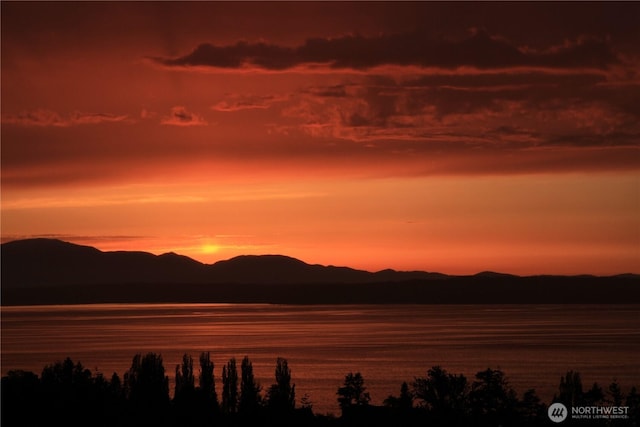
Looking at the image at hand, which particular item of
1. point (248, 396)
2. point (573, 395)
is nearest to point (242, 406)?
point (248, 396)

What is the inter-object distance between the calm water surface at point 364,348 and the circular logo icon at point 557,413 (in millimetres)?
25608

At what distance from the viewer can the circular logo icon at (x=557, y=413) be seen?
118 ft

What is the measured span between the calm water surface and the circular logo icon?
25.6 metres

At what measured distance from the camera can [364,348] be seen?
114312mm

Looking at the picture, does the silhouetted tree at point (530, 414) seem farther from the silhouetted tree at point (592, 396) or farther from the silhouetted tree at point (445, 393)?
the silhouetted tree at point (445, 393)

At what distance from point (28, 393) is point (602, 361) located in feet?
223

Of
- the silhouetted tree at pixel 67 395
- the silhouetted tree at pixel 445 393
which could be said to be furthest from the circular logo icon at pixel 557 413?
the silhouetted tree at pixel 67 395

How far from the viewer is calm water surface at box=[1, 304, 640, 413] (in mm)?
80938

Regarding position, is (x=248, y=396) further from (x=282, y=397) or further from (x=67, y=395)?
(x=67, y=395)

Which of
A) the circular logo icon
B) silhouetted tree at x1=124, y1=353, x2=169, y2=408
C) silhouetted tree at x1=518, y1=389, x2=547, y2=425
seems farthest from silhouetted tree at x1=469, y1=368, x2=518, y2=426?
silhouetted tree at x1=124, y1=353, x2=169, y2=408

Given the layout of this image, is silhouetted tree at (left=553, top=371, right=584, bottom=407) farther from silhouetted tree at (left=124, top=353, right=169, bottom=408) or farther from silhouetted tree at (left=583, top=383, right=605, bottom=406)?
silhouetted tree at (left=124, top=353, right=169, bottom=408)

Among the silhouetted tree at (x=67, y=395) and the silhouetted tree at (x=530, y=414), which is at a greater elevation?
the silhouetted tree at (x=67, y=395)

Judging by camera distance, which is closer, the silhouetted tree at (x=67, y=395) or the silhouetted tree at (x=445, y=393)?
the silhouetted tree at (x=67, y=395)

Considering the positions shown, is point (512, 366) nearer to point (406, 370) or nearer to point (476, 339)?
point (406, 370)
